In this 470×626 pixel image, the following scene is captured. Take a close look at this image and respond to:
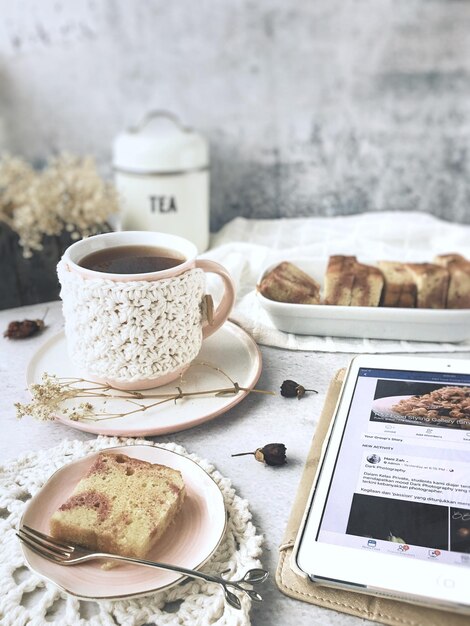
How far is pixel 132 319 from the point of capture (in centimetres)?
65

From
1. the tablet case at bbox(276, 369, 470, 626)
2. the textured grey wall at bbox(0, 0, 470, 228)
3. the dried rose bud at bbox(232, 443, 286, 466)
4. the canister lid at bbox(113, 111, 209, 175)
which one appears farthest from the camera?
the textured grey wall at bbox(0, 0, 470, 228)

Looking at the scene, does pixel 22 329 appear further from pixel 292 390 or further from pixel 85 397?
pixel 292 390

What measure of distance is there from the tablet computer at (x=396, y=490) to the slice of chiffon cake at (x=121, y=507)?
11cm

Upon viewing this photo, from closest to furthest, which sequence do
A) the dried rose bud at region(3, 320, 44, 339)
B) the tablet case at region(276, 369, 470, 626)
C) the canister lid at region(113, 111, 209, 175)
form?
the tablet case at region(276, 369, 470, 626)
the dried rose bud at region(3, 320, 44, 339)
the canister lid at region(113, 111, 209, 175)

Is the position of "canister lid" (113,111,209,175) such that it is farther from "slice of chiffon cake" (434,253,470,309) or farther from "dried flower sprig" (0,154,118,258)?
"slice of chiffon cake" (434,253,470,309)

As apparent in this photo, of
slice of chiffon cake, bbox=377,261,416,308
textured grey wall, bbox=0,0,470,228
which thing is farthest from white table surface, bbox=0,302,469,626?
textured grey wall, bbox=0,0,470,228

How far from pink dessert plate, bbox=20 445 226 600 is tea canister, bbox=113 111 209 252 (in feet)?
2.21

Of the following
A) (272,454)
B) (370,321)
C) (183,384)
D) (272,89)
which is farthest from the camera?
(272,89)

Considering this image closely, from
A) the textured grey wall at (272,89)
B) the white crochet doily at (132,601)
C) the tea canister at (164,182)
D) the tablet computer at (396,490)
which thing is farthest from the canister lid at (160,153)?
the white crochet doily at (132,601)

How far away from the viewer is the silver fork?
0.46 m

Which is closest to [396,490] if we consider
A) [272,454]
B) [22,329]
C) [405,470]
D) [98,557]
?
[405,470]

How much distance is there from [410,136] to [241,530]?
3.41 feet

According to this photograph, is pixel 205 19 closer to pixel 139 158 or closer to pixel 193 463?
pixel 139 158

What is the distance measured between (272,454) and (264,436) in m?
0.05
